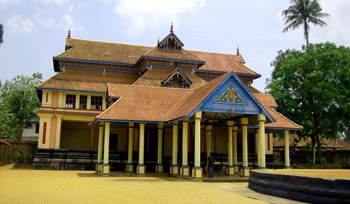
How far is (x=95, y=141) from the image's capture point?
30.9 m

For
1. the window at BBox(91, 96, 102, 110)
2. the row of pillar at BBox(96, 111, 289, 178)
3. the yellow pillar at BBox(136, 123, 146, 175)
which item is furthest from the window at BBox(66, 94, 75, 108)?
the yellow pillar at BBox(136, 123, 146, 175)

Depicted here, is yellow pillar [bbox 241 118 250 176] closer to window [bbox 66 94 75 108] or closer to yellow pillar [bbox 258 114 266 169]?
yellow pillar [bbox 258 114 266 169]

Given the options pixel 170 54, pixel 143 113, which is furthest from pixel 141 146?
pixel 170 54

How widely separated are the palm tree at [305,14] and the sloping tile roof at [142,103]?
29.5 m

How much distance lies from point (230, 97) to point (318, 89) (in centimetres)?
1698

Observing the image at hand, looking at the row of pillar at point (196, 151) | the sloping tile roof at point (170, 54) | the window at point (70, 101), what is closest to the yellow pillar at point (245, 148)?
the row of pillar at point (196, 151)

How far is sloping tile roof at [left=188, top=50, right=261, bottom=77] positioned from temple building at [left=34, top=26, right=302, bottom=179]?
115 millimetres

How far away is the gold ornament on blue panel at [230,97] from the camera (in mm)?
18125

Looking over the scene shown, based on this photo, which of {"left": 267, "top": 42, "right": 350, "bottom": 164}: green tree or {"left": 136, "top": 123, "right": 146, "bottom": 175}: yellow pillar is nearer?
{"left": 136, "top": 123, "right": 146, "bottom": 175}: yellow pillar

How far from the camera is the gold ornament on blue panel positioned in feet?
59.5

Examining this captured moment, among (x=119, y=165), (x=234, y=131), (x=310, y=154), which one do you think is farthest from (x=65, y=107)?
(x=310, y=154)

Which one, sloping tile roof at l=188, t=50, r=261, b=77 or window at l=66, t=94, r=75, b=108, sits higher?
sloping tile roof at l=188, t=50, r=261, b=77

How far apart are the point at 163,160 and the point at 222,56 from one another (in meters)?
17.2

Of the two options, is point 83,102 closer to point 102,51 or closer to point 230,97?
point 102,51
